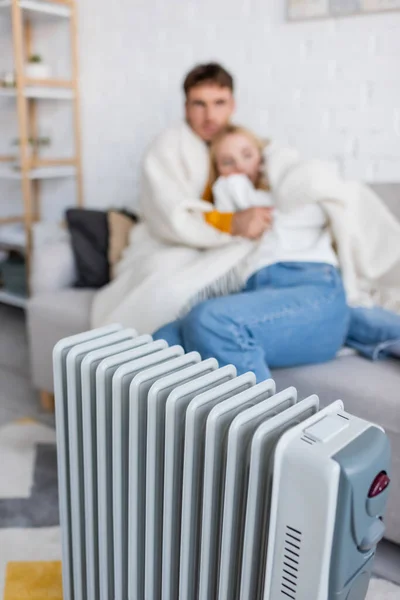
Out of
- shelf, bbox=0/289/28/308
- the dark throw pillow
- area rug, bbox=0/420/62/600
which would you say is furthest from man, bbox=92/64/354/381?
shelf, bbox=0/289/28/308

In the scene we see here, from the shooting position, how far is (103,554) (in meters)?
0.97

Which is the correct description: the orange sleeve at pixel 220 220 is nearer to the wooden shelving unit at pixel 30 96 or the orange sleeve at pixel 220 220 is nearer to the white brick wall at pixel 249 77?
the white brick wall at pixel 249 77

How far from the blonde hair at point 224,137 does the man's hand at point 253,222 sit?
0.49ft

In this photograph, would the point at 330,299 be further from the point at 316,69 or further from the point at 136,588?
the point at 316,69

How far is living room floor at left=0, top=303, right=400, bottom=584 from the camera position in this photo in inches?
50.7

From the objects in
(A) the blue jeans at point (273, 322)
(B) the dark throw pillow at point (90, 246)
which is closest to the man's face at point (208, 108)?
(B) the dark throw pillow at point (90, 246)

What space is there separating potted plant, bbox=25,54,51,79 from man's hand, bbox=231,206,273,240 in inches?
56.2

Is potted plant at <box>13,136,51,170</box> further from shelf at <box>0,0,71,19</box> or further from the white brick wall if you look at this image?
shelf at <box>0,0,71,19</box>

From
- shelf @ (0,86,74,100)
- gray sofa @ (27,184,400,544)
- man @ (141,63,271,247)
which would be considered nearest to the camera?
gray sofa @ (27,184,400,544)

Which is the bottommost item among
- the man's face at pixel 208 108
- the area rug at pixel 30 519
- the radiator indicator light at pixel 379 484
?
the area rug at pixel 30 519

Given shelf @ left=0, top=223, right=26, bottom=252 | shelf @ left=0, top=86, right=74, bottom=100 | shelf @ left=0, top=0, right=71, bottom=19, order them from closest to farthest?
shelf @ left=0, top=0, right=71, bottom=19, shelf @ left=0, top=86, right=74, bottom=100, shelf @ left=0, top=223, right=26, bottom=252

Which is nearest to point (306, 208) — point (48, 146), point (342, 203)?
point (342, 203)

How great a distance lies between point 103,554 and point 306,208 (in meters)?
1.06

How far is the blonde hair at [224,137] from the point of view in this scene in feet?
5.79
